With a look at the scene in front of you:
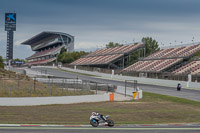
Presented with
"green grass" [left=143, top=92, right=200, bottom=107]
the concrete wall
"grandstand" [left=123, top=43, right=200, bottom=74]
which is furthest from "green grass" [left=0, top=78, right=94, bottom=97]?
"grandstand" [left=123, top=43, right=200, bottom=74]

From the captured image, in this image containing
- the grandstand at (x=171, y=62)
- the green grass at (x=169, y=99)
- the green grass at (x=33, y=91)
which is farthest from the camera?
the grandstand at (x=171, y=62)

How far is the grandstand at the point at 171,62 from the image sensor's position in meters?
69.9

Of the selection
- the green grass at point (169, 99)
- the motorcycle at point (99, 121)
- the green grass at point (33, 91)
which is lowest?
the green grass at point (169, 99)

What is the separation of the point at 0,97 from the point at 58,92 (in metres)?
7.24

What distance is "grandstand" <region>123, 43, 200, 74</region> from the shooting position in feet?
229

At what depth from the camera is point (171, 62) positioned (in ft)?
258

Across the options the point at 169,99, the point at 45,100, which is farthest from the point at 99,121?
the point at 169,99

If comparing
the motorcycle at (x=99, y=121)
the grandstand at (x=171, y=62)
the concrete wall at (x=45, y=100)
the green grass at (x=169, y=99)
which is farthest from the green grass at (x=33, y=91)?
the grandstand at (x=171, y=62)

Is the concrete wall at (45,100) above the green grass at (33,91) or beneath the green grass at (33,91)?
beneath

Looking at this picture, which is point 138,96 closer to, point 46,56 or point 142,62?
point 142,62

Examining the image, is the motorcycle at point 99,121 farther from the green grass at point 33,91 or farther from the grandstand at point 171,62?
the grandstand at point 171,62

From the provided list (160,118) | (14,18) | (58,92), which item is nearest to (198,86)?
(58,92)

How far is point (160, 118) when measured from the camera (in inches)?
998

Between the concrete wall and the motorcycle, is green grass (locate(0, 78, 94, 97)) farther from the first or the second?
the motorcycle
